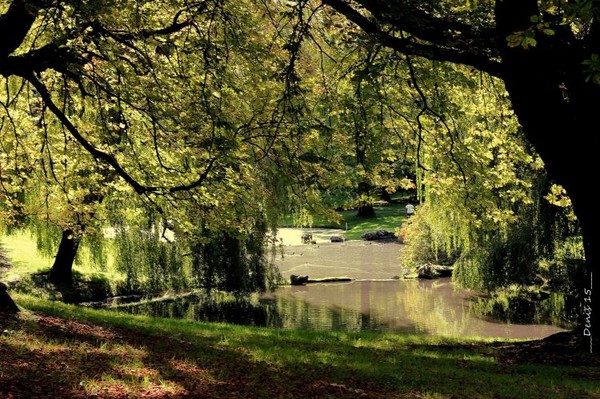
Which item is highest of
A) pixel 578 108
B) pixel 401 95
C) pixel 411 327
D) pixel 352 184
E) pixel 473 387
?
pixel 401 95

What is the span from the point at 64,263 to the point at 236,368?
48.3ft

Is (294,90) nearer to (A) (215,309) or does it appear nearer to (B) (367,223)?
(A) (215,309)

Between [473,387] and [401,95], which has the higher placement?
[401,95]

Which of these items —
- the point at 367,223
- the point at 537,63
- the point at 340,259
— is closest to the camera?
the point at 537,63

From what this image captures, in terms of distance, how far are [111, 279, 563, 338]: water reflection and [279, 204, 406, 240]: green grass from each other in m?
14.6

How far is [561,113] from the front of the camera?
25.3 feet

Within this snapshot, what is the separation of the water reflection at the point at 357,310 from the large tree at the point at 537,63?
28.9ft

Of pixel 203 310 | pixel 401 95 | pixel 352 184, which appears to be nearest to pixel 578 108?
pixel 401 95

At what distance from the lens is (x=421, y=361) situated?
27.3 ft

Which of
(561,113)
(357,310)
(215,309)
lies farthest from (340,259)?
(561,113)

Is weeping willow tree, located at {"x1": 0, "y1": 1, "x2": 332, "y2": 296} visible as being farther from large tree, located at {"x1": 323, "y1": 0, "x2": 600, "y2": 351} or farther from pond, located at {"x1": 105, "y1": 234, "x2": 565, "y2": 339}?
pond, located at {"x1": 105, "y1": 234, "x2": 565, "y2": 339}

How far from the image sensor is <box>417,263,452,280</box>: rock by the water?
27391mm

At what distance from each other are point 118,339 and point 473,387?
4.57 metres

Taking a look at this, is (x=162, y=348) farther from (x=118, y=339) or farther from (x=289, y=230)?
(x=289, y=230)
